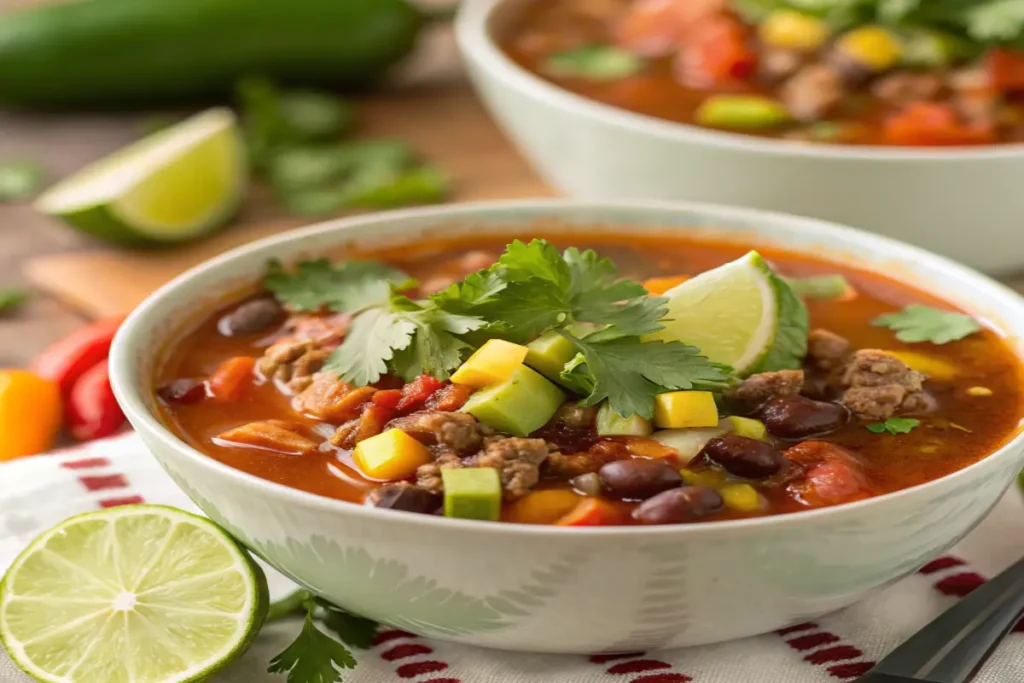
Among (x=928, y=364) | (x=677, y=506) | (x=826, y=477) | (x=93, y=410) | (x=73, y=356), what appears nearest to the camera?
(x=677, y=506)

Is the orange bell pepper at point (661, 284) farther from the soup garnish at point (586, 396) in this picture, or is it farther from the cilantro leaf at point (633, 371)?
the cilantro leaf at point (633, 371)

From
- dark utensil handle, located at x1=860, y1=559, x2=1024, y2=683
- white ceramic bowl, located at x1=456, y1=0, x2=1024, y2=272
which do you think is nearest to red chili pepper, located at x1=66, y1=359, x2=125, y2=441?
white ceramic bowl, located at x1=456, y1=0, x2=1024, y2=272

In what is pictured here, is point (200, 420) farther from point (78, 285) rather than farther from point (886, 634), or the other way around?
point (78, 285)

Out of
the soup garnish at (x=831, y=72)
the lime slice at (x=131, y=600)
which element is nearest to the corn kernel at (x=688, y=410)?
the lime slice at (x=131, y=600)

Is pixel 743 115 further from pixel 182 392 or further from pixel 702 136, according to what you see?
pixel 182 392

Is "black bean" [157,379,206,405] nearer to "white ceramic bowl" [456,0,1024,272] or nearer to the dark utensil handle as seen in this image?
the dark utensil handle

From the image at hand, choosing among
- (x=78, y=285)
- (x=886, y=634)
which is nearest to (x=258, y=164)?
(x=78, y=285)

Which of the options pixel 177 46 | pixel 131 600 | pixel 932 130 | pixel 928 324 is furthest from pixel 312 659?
pixel 177 46
